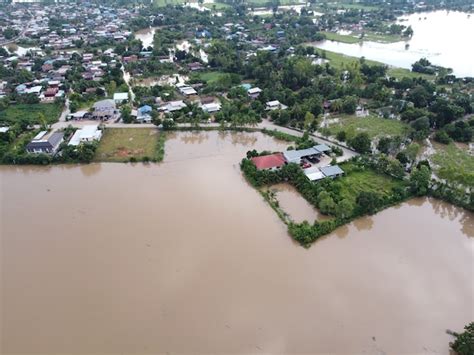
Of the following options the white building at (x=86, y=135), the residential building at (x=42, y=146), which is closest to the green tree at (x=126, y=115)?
the white building at (x=86, y=135)

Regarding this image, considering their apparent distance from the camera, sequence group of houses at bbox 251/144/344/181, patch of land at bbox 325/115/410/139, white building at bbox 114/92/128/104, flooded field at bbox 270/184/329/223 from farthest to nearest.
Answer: white building at bbox 114/92/128/104, patch of land at bbox 325/115/410/139, group of houses at bbox 251/144/344/181, flooded field at bbox 270/184/329/223

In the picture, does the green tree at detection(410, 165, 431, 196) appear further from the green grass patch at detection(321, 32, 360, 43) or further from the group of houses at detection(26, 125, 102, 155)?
the green grass patch at detection(321, 32, 360, 43)

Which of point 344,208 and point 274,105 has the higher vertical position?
point 344,208

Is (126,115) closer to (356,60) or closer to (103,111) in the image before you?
(103,111)

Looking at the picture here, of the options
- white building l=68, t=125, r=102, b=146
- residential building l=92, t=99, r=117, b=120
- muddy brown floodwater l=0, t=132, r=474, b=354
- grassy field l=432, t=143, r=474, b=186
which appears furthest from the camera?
residential building l=92, t=99, r=117, b=120

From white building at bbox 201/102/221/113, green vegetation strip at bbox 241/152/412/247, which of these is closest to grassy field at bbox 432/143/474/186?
green vegetation strip at bbox 241/152/412/247

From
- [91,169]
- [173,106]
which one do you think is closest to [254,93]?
[173,106]

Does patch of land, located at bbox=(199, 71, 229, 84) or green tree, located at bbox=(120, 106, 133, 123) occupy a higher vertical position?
green tree, located at bbox=(120, 106, 133, 123)

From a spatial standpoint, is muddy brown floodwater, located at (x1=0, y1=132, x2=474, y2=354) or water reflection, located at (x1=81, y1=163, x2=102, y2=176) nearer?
muddy brown floodwater, located at (x1=0, y1=132, x2=474, y2=354)
